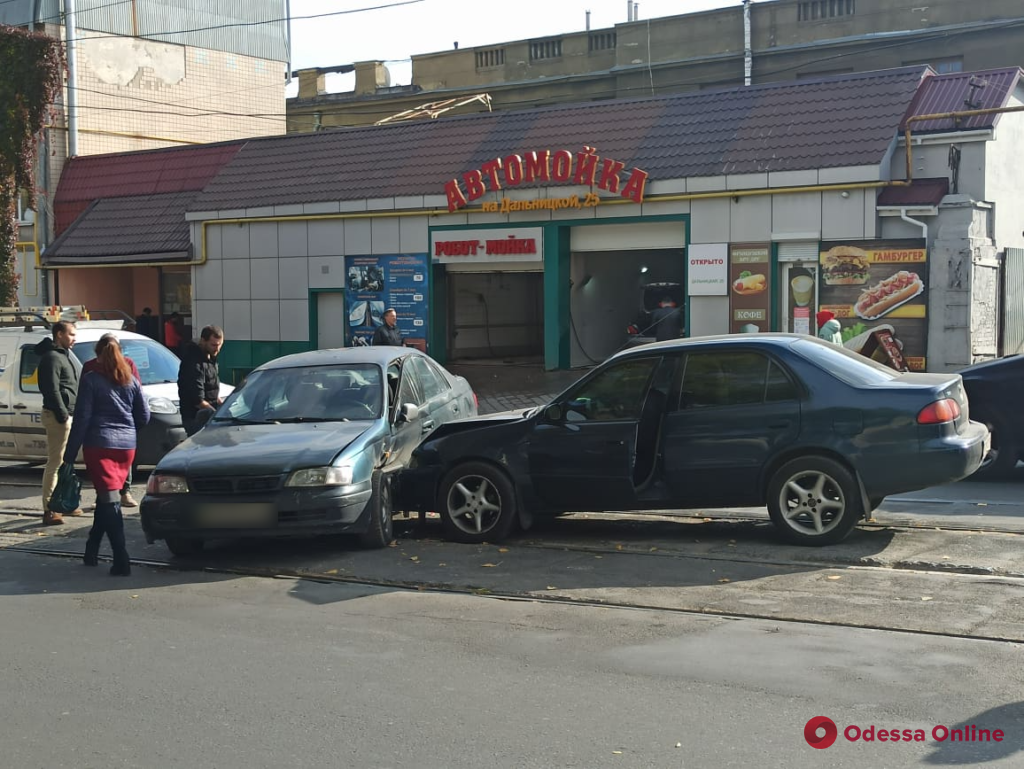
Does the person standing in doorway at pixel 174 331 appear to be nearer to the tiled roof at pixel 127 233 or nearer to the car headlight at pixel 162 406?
the tiled roof at pixel 127 233

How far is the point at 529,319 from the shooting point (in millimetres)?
27453

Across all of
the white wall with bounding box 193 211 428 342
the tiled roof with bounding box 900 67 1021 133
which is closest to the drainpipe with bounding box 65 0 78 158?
the white wall with bounding box 193 211 428 342

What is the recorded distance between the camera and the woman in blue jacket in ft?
27.2

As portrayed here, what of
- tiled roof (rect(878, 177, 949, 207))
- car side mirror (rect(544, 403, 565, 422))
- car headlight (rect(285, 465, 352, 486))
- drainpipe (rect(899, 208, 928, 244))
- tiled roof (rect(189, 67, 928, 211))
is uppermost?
tiled roof (rect(189, 67, 928, 211))

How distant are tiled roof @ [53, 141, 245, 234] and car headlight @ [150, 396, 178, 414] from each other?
14452mm

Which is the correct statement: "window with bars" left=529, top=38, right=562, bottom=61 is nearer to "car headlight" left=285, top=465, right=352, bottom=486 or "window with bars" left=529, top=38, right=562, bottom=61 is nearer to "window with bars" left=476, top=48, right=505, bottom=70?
"window with bars" left=476, top=48, right=505, bottom=70

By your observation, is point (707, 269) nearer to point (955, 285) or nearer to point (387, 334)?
point (955, 285)

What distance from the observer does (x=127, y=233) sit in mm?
26750

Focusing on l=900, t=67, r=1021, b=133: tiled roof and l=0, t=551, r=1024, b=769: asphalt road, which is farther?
l=900, t=67, r=1021, b=133: tiled roof

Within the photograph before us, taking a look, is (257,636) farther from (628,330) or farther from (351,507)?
(628,330)

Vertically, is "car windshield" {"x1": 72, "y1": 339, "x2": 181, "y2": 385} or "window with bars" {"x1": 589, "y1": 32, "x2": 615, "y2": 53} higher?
"window with bars" {"x1": 589, "y1": 32, "x2": 615, "y2": 53}

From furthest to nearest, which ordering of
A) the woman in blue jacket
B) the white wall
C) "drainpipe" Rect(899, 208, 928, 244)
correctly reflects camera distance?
the white wall, "drainpipe" Rect(899, 208, 928, 244), the woman in blue jacket

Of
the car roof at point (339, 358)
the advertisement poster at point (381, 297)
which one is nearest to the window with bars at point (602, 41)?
the advertisement poster at point (381, 297)

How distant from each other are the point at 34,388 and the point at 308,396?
508cm
